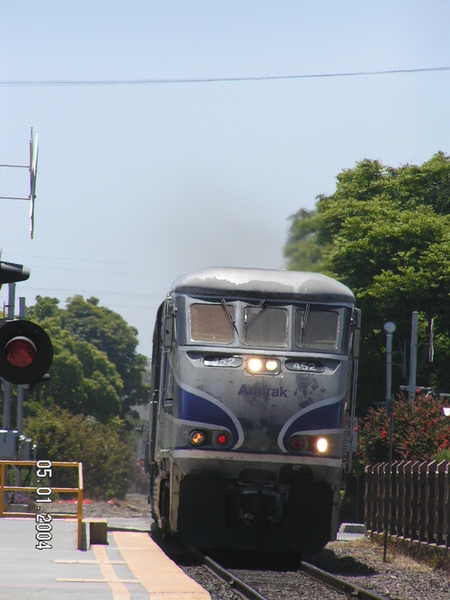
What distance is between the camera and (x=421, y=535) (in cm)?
1875

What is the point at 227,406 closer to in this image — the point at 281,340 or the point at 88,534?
the point at 281,340

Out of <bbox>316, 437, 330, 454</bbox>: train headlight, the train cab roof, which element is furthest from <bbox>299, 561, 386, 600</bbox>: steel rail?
the train cab roof

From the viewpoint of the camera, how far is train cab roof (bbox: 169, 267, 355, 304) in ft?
51.8

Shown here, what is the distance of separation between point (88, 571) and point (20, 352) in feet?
19.0

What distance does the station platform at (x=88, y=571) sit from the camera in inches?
397

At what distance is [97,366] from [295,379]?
222ft

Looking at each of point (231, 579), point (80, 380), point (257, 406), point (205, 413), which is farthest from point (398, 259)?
point (80, 380)

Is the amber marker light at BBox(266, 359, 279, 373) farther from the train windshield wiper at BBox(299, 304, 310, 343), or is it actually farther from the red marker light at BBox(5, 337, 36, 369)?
the red marker light at BBox(5, 337, 36, 369)

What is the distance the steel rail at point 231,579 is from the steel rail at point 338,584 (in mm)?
1261

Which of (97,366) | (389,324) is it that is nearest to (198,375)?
(389,324)

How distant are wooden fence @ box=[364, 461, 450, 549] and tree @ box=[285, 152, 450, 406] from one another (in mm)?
21018

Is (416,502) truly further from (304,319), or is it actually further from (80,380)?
(80,380)

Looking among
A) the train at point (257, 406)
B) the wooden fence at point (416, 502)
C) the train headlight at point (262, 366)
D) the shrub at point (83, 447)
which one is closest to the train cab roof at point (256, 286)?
the train at point (257, 406)

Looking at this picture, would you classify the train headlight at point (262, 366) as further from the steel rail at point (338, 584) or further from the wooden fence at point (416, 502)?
the wooden fence at point (416, 502)
